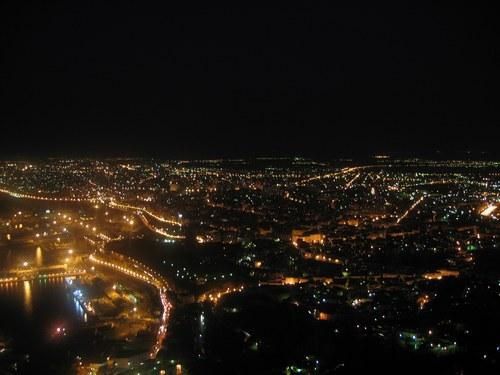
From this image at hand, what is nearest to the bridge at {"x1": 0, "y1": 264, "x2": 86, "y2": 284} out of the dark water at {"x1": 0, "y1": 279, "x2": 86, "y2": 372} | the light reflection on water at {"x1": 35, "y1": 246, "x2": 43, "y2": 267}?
the dark water at {"x1": 0, "y1": 279, "x2": 86, "y2": 372}

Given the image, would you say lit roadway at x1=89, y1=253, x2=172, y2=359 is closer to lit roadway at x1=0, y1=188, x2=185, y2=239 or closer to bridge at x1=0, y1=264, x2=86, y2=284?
bridge at x1=0, y1=264, x2=86, y2=284

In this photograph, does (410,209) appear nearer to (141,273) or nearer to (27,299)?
(141,273)

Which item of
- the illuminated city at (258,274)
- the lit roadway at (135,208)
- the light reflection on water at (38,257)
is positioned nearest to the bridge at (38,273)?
the illuminated city at (258,274)

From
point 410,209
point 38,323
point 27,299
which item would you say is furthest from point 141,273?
point 410,209

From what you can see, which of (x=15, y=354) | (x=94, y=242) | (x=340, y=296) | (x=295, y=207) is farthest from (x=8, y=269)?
(x=295, y=207)

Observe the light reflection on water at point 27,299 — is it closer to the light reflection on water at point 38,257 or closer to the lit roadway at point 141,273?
the light reflection on water at point 38,257

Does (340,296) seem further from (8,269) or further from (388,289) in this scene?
(8,269)

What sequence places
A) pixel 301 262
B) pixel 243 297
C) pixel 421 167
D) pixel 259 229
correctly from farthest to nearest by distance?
pixel 421 167 < pixel 259 229 < pixel 301 262 < pixel 243 297
